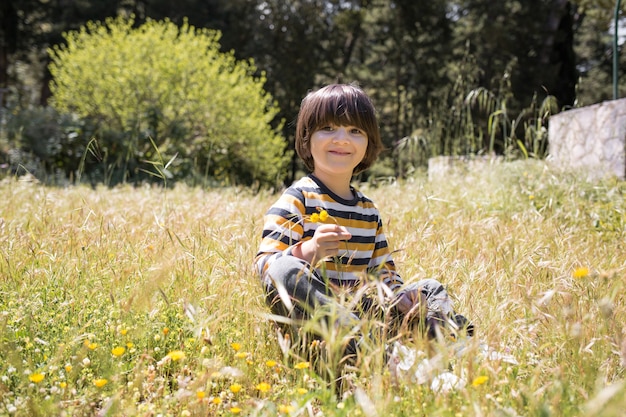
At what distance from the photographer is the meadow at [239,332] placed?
45.8 inches

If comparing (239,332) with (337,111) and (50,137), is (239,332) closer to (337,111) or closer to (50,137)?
(337,111)

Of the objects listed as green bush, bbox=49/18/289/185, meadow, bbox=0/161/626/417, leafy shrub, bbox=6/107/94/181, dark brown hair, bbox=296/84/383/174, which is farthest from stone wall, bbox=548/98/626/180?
leafy shrub, bbox=6/107/94/181

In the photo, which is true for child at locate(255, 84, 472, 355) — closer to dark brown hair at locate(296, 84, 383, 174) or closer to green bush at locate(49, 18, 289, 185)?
dark brown hair at locate(296, 84, 383, 174)

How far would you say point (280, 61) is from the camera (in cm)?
1738

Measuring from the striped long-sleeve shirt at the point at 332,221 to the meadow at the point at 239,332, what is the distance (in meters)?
0.18

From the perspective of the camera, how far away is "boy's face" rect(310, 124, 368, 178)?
202 cm

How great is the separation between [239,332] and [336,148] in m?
0.80

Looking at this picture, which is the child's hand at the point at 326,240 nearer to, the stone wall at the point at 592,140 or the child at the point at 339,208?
the child at the point at 339,208

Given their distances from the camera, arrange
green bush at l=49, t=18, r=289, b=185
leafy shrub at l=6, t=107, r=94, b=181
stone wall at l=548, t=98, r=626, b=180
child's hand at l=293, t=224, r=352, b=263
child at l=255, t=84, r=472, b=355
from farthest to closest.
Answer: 1. green bush at l=49, t=18, r=289, b=185
2. leafy shrub at l=6, t=107, r=94, b=181
3. stone wall at l=548, t=98, r=626, b=180
4. child at l=255, t=84, r=472, b=355
5. child's hand at l=293, t=224, r=352, b=263

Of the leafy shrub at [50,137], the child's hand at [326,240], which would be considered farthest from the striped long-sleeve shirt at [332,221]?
the leafy shrub at [50,137]

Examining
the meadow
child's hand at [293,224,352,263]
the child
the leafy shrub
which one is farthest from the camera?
the leafy shrub

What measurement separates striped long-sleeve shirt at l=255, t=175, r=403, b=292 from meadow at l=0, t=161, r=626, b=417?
177mm

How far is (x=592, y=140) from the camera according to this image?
4.63m

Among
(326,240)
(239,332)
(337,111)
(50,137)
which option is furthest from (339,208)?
(50,137)
